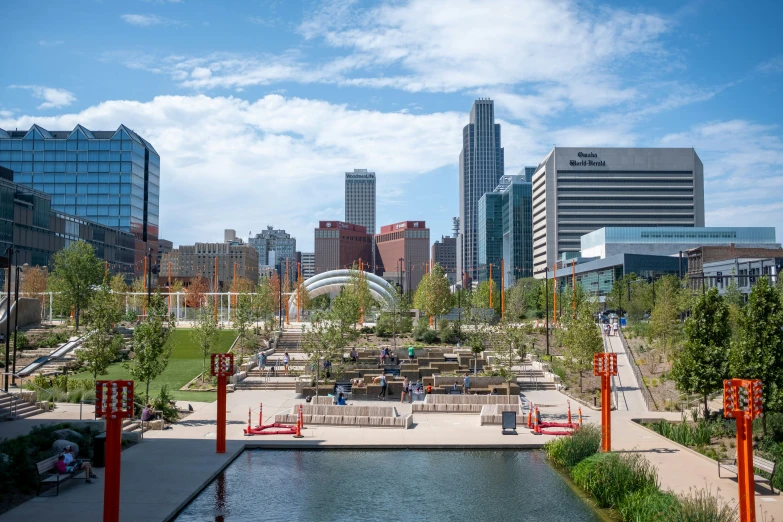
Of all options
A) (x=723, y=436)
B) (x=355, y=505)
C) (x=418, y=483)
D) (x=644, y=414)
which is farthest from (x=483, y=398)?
(x=355, y=505)

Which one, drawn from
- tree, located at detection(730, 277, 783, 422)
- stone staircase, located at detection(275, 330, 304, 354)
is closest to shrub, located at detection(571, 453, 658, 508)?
tree, located at detection(730, 277, 783, 422)

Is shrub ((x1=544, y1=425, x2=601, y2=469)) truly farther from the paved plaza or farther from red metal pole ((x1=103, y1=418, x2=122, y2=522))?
red metal pole ((x1=103, y1=418, x2=122, y2=522))

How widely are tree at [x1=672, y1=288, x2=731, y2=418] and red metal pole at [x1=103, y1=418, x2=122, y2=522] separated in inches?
824

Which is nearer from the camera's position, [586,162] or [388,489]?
[388,489]

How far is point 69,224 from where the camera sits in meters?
95.4

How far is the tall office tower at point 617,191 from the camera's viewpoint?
159500 mm

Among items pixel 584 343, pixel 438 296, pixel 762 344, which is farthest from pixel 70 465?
pixel 438 296

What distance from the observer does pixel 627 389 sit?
36062 mm

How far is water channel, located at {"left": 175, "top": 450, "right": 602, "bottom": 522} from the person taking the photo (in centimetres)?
1571

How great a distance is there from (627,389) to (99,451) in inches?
1047

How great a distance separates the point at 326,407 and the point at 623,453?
1159 cm

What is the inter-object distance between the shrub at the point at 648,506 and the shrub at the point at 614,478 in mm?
332

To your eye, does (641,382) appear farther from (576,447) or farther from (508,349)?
(576,447)

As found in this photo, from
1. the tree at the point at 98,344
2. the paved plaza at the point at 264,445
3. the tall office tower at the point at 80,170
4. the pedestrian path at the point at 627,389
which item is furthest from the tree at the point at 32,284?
the tall office tower at the point at 80,170
